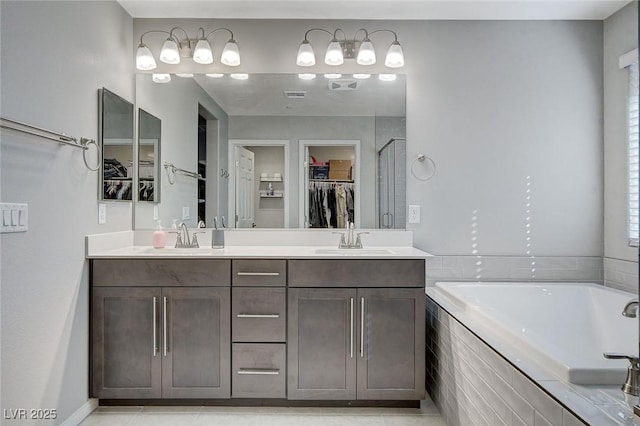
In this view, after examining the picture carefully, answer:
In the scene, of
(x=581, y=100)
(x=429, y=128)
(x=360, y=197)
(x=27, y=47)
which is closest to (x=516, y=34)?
(x=581, y=100)

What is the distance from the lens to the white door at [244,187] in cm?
277

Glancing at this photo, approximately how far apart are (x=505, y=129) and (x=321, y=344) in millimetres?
1855

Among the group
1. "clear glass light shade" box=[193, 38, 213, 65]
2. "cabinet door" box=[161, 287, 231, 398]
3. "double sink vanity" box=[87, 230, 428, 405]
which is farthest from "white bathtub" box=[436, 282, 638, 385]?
"clear glass light shade" box=[193, 38, 213, 65]

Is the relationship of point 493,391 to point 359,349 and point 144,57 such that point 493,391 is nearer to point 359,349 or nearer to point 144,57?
point 359,349

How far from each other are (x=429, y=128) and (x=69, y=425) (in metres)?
2.66

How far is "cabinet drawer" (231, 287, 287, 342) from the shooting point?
2240 mm

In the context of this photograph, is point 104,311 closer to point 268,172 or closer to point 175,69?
point 268,172

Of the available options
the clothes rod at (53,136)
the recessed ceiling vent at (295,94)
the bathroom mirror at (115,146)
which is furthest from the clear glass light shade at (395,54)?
the clothes rod at (53,136)

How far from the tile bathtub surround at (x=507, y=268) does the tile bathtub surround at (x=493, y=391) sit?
39 cm

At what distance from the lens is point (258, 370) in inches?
88.0

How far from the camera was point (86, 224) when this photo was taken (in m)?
2.20

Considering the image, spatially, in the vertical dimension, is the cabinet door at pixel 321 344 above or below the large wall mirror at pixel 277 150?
below

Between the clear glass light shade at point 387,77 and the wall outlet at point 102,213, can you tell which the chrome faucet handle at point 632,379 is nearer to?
the clear glass light shade at point 387,77

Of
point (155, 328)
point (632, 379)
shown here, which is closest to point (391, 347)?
point (632, 379)
